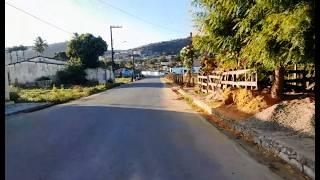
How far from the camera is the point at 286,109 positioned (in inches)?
457

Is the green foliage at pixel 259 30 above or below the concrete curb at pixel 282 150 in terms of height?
above

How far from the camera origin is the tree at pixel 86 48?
64750mm

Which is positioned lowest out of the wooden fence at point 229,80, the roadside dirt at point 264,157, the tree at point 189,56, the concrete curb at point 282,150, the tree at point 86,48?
the roadside dirt at point 264,157

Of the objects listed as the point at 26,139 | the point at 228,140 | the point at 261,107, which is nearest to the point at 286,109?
the point at 228,140

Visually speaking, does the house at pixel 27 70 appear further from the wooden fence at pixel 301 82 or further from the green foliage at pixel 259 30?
the wooden fence at pixel 301 82

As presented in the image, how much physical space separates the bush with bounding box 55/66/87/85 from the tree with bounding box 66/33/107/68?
6.43 meters

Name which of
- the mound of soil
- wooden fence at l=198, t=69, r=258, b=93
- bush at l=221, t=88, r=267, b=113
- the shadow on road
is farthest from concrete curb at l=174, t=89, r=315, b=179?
wooden fence at l=198, t=69, r=258, b=93

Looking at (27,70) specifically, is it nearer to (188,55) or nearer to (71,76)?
(71,76)

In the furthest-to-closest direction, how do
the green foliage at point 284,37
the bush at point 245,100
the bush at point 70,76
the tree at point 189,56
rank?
1. the bush at point 70,76
2. the tree at point 189,56
3. the bush at point 245,100
4. the green foliage at point 284,37

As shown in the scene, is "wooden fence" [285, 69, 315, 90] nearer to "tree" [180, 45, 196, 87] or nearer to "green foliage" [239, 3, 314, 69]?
"green foliage" [239, 3, 314, 69]

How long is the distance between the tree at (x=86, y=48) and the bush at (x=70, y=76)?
6431mm

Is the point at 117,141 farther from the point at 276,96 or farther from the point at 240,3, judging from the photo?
the point at 276,96

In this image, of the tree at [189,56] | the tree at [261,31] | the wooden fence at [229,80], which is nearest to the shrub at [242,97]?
the wooden fence at [229,80]

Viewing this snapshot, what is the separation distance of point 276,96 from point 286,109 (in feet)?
12.4
